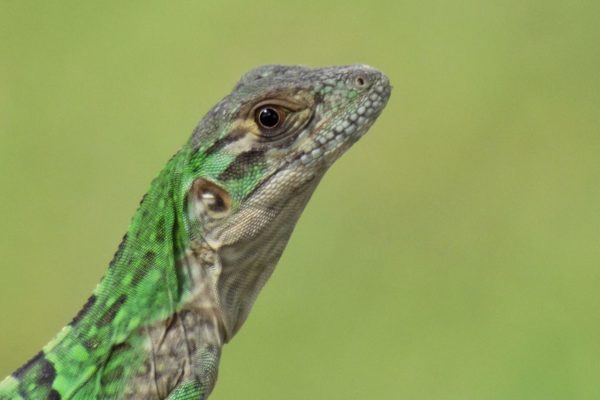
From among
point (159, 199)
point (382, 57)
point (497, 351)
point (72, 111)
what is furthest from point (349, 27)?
point (159, 199)

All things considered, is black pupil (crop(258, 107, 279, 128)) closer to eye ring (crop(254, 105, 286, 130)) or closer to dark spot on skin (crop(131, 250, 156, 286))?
eye ring (crop(254, 105, 286, 130))

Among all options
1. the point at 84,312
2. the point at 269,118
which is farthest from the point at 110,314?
the point at 269,118

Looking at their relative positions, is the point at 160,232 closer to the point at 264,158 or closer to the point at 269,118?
the point at 264,158

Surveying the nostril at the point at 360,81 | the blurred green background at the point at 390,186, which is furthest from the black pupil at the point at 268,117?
the blurred green background at the point at 390,186

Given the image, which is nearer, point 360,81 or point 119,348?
point 119,348

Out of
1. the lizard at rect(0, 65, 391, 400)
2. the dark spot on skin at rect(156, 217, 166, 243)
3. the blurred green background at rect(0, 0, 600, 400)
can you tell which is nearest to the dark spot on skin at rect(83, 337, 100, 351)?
the lizard at rect(0, 65, 391, 400)

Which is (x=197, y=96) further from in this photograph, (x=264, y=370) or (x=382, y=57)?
(x=264, y=370)

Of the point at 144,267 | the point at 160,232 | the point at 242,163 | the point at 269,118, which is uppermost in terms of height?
the point at 269,118
